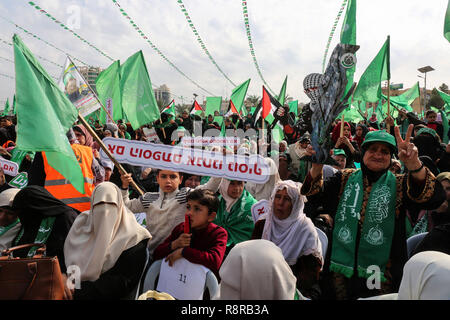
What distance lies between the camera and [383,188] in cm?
196

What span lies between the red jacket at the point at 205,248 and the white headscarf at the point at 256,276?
0.79 metres

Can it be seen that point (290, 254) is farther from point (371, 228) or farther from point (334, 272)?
point (371, 228)

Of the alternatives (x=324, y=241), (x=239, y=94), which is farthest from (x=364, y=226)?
(x=239, y=94)

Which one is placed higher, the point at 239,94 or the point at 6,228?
the point at 239,94

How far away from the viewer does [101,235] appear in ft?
6.31

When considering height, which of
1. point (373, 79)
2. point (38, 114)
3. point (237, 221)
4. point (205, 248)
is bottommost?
point (205, 248)

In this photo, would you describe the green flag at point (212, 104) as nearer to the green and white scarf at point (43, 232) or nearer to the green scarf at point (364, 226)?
the green and white scarf at point (43, 232)

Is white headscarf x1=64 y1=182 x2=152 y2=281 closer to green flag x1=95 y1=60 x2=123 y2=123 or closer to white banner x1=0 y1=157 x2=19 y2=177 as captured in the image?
white banner x1=0 y1=157 x2=19 y2=177

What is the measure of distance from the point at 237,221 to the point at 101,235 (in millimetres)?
1266

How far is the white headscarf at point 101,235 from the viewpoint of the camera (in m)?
1.89

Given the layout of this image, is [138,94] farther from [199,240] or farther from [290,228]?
[290,228]

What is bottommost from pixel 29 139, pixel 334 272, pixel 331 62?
pixel 334 272
